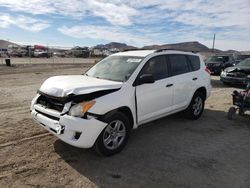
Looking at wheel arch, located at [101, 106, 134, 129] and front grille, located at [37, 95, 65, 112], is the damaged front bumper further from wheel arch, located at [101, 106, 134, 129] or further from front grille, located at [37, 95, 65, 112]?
wheel arch, located at [101, 106, 134, 129]

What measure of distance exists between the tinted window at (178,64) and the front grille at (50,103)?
2.70 meters

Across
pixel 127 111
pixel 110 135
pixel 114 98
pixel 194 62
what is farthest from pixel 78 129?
pixel 194 62

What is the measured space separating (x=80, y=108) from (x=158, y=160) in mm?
1569

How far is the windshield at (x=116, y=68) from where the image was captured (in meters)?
4.90

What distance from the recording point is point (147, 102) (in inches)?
193

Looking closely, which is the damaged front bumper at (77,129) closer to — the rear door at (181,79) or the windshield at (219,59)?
the rear door at (181,79)

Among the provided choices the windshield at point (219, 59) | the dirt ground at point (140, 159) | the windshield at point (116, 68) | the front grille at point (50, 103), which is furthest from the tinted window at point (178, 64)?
the windshield at point (219, 59)

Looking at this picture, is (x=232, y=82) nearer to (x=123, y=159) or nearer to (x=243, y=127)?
Answer: (x=243, y=127)

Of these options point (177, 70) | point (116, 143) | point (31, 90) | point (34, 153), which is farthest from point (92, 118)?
point (31, 90)

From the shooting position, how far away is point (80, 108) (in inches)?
153

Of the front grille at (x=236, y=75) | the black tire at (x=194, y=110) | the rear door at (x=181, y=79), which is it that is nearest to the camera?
the rear door at (x=181, y=79)

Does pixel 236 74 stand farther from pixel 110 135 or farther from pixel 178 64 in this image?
pixel 110 135

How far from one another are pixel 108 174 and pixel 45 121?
4.56 feet

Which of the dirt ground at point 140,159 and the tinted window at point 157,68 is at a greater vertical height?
the tinted window at point 157,68
